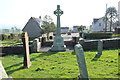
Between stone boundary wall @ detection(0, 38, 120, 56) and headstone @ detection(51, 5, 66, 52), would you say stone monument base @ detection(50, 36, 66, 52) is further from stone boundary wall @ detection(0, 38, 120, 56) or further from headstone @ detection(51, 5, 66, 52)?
stone boundary wall @ detection(0, 38, 120, 56)

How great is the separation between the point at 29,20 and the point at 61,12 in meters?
24.9

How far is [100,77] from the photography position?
253 inches

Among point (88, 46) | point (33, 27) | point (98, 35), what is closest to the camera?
point (88, 46)

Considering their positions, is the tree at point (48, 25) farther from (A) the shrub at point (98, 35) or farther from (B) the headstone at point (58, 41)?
(B) the headstone at point (58, 41)

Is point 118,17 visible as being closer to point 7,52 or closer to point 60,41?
point 60,41

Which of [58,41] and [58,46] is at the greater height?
[58,41]

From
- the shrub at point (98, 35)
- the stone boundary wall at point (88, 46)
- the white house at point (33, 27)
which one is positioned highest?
the white house at point (33, 27)

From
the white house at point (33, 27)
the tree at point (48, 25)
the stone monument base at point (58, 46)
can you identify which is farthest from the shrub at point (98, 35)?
the stone monument base at point (58, 46)

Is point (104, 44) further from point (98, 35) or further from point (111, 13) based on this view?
point (111, 13)

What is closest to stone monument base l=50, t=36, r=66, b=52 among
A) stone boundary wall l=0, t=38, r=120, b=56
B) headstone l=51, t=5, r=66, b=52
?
headstone l=51, t=5, r=66, b=52

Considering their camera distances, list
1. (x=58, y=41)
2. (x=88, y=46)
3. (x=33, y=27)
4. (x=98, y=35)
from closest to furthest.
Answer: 1. (x=88, y=46)
2. (x=58, y=41)
3. (x=98, y=35)
4. (x=33, y=27)

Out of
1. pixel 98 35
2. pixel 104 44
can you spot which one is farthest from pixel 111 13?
pixel 104 44

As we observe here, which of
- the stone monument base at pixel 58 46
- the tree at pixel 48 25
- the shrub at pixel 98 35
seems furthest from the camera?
the tree at pixel 48 25

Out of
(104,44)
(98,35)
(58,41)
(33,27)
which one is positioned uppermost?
(33,27)
